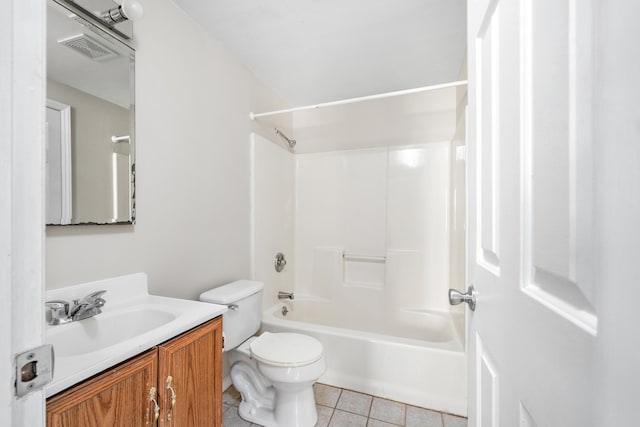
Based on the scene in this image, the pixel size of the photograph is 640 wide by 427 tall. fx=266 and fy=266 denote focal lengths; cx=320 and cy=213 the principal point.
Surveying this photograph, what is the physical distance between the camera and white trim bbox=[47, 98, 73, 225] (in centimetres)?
99

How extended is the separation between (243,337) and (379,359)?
0.90m

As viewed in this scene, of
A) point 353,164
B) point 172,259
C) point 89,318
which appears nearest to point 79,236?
point 89,318

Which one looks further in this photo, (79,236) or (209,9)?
(209,9)

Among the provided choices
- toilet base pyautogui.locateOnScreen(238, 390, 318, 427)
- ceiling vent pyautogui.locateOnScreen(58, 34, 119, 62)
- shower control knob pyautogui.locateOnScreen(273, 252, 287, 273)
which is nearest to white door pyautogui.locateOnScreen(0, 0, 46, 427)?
ceiling vent pyautogui.locateOnScreen(58, 34, 119, 62)

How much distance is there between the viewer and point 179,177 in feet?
4.83

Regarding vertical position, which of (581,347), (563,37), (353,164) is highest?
(353,164)

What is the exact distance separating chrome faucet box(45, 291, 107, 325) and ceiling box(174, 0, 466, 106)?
5.02 feet

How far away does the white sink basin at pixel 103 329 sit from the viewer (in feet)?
2.87

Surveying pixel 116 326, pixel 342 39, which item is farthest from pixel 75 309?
pixel 342 39

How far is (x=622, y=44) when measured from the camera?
23 cm

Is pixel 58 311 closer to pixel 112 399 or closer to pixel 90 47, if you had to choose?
pixel 112 399

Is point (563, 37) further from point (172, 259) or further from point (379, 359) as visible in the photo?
point (379, 359)

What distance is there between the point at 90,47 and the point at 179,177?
634mm

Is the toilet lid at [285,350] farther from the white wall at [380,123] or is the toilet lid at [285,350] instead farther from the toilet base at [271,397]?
the white wall at [380,123]
